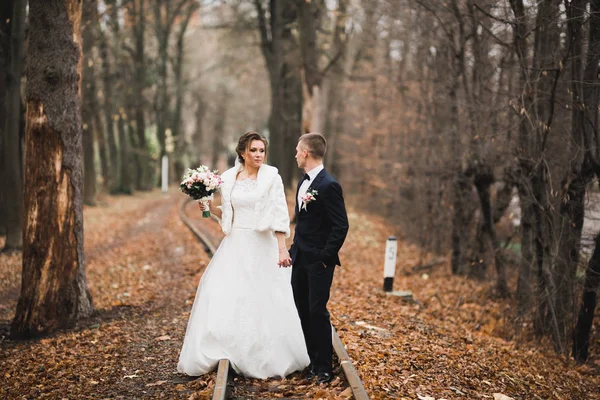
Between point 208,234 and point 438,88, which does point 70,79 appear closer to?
point 208,234

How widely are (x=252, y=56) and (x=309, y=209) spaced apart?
87.3ft

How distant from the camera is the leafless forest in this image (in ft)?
26.2

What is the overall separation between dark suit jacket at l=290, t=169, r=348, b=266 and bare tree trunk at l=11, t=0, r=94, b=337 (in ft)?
13.9

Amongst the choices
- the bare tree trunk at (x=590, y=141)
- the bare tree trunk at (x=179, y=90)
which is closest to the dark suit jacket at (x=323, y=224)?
the bare tree trunk at (x=590, y=141)

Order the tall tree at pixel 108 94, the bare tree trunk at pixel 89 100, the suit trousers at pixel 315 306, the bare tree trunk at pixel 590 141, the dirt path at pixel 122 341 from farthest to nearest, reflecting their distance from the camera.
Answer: the tall tree at pixel 108 94, the bare tree trunk at pixel 89 100, the bare tree trunk at pixel 590 141, the dirt path at pixel 122 341, the suit trousers at pixel 315 306

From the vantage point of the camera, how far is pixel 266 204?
5.61m

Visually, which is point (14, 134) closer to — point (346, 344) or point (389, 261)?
point (389, 261)

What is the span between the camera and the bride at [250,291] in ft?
18.0

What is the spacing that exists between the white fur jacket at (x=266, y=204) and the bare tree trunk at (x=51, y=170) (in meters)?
3.45

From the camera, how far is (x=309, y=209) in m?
5.27

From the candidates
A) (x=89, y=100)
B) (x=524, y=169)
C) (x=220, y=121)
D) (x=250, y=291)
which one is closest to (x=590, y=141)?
(x=524, y=169)

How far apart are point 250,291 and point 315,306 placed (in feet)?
2.34

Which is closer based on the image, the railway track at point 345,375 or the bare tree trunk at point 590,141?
the railway track at point 345,375

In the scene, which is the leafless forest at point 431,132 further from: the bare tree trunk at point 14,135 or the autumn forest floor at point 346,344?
the autumn forest floor at point 346,344
